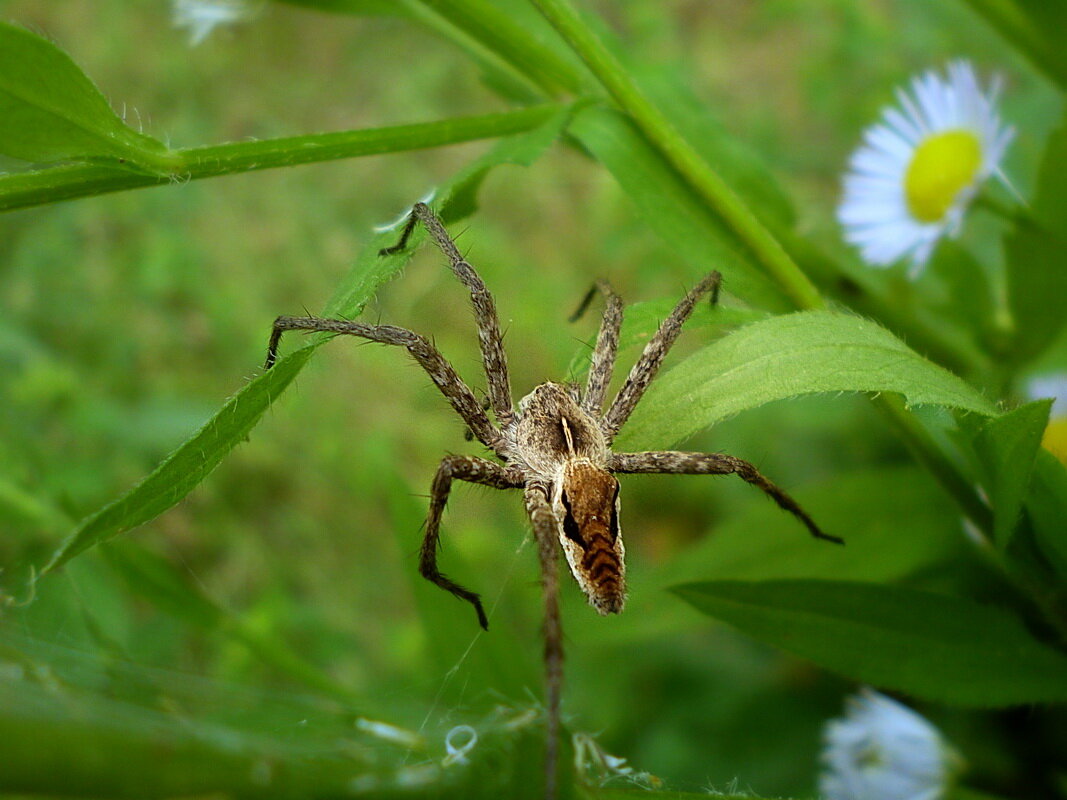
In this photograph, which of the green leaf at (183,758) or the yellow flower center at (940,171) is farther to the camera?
the yellow flower center at (940,171)

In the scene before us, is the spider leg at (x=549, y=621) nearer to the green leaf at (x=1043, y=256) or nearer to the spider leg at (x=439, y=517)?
the spider leg at (x=439, y=517)

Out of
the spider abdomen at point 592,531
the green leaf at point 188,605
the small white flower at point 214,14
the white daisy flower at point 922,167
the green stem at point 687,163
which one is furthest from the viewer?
the small white flower at point 214,14

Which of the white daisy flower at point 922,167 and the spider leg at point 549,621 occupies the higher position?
the white daisy flower at point 922,167

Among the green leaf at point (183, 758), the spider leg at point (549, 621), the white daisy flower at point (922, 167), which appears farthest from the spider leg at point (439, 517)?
the white daisy flower at point (922, 167)

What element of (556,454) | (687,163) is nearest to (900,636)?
(556,454)

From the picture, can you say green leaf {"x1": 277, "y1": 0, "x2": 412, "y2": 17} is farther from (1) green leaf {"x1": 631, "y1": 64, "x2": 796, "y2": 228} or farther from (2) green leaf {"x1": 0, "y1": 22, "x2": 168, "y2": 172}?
(2) green leaf {"x1": 0, "y1": 22, "x2": 168, "y2": 172}
